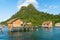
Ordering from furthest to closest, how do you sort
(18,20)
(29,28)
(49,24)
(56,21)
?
(56,21)
(49,24)
(29,28)
(18,20)

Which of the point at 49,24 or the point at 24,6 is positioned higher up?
the point at 24,6

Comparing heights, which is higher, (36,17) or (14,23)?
(36,17)

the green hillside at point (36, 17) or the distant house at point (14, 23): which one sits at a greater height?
the green hillside at point (36, 17)

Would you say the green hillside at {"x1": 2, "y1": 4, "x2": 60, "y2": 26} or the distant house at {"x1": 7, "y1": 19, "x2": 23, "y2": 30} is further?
the green hillside at {"x1": 2, "y1": 4, "x2": 60, "y2": 26}

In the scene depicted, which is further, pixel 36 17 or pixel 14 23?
pixel 36 17

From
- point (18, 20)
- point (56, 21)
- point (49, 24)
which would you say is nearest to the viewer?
point (18, 20)

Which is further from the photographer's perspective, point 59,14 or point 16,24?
point 59,14

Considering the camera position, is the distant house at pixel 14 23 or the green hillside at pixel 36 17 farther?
the green hillside at pixel 36 17

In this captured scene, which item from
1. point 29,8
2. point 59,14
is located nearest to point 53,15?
point 59,14

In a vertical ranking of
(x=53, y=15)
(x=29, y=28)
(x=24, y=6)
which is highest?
(x=24, y=6)

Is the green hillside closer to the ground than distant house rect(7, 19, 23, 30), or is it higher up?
higher up

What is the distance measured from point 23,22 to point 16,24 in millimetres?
2627

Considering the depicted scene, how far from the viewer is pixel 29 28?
215 ft

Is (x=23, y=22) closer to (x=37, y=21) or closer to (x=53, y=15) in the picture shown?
(x=37, y=21)
